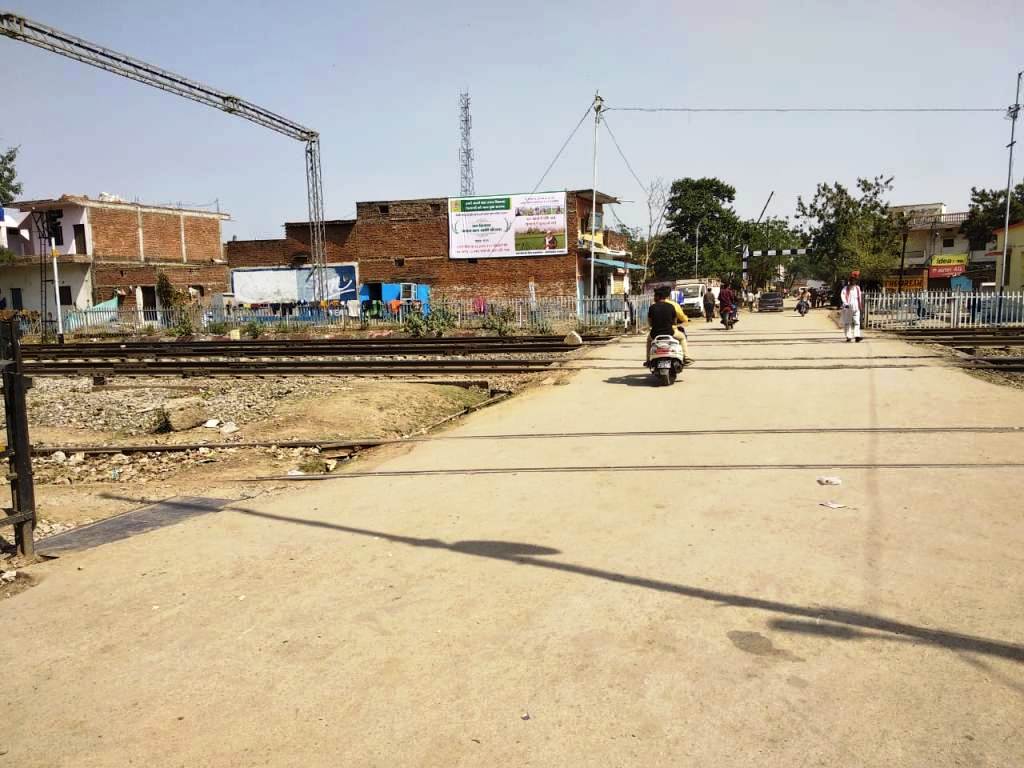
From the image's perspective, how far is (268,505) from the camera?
21.5 feet

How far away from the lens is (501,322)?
29.3 metres

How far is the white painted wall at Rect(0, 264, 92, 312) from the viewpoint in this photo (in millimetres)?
49156

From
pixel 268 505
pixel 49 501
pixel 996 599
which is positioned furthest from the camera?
pixel 49 501

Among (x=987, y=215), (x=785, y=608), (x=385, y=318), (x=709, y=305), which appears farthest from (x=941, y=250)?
(x=785, y=608)

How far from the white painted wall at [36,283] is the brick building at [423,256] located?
10.8m

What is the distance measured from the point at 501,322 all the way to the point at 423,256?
51.8 ft

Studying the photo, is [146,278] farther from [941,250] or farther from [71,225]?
[941,250]

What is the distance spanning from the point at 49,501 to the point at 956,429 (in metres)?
9.70

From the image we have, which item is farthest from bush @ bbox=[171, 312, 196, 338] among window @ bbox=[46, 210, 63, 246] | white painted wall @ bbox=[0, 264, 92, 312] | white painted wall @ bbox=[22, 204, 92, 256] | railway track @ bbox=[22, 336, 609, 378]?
window @ bbox=[46, 210, 63, 246]

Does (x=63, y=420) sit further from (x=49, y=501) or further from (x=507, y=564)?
(x=507, y=564)

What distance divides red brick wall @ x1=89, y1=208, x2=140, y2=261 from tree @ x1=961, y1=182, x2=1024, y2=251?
6990 cm

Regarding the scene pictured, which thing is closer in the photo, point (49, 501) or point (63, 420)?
point (49, 501)

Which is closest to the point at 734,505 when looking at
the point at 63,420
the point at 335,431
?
the point at 335,431

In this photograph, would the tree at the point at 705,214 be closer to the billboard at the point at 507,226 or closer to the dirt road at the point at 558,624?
the billboard at the point at 507,226
